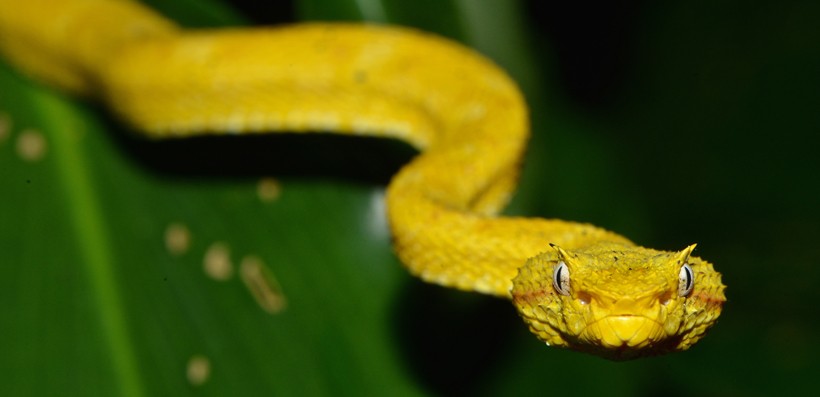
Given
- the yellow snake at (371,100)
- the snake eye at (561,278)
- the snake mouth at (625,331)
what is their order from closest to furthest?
1. the snake mouth at (625,331)
2. the snake eye at (561,278)
3. the yellow snake at (371,100)

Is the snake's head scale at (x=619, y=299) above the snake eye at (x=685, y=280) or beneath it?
beneath

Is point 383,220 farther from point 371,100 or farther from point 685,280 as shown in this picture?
point 685,280

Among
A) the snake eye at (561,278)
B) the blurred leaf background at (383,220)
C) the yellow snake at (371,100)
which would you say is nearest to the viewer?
the snake eye at (561,278)

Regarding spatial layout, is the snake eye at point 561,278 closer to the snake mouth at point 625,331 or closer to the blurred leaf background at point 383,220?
the snake mouth at point 625,331

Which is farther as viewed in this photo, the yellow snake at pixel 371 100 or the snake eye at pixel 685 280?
the yellow snake at pixel 371 100

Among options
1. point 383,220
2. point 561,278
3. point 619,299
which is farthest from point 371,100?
point 619,299

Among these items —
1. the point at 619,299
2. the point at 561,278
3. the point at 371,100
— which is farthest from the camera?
the point at 371,100

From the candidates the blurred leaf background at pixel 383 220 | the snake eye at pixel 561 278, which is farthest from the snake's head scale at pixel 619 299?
the blurred leaf background at pixel 383 220
